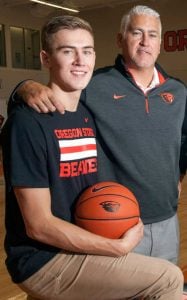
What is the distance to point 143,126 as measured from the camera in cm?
240

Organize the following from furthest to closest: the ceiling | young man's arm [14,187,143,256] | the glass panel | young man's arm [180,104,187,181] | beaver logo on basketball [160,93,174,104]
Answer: the glass panel → the ceiling → young man's arm [180,104,187,181] → beaver logo on basketball [160,93,174,104] → young man's arm [14,187,143,256]

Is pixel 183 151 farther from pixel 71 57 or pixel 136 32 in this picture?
pixel 71 57

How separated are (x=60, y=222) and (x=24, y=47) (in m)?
14.3

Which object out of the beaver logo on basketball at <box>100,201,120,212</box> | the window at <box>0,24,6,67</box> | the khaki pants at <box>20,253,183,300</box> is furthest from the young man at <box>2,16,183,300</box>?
the window at <box>0,24,6,67</box>

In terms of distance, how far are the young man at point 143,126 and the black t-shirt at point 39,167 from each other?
1.54 feet

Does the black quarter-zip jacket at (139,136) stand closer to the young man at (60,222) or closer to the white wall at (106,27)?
the young man at (60,222)

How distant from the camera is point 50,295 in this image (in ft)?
5.77

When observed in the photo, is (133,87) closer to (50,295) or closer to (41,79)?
(50,295)

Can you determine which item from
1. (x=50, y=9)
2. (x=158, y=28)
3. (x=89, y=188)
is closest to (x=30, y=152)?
(x=89, y=188)

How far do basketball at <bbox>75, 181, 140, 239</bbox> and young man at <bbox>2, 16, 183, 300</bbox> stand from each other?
39mm

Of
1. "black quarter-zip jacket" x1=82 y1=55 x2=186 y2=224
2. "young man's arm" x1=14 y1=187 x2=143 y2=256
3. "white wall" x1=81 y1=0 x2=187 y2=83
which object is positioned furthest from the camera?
"white wall" x1=81 y1=0 x2=187 y2=83

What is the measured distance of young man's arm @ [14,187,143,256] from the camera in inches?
66.6

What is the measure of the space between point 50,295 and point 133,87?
1164mm

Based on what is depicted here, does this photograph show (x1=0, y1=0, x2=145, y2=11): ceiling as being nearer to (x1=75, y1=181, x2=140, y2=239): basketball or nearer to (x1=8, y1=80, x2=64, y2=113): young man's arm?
(x1=8, y1=80, x2=64, y2=113): young man's arm
